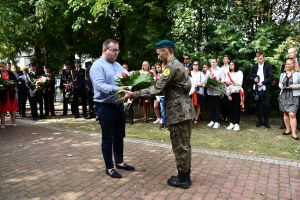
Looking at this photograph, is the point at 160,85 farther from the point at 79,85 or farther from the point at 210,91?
the point at 79,85

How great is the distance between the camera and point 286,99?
8680 millimetres

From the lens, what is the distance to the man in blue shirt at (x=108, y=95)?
5.35 meters

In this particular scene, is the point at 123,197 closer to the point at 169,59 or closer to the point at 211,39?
the point at 169,59

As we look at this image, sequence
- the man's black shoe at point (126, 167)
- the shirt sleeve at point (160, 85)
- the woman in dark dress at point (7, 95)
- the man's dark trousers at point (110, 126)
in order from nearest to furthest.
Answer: the shirt sleeve at point (160, 85) → the man's dark trousers at point (110, 126) → the man's black shoe at point (126, 167) → the woman in dark dress at point (7, 95)

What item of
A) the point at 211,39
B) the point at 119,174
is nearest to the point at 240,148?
the point at 119,174

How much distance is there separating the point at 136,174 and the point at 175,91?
167 centimetres

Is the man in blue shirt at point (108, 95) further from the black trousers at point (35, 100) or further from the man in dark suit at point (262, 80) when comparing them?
the black trousers at point (35, 100)

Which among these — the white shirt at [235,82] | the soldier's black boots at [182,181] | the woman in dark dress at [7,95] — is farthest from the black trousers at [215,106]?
the woman in dark dress at [7,95]

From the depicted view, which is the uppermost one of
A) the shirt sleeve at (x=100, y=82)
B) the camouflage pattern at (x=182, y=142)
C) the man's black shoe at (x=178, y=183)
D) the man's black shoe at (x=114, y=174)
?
the shirt sleeve at (x=100, y=82)

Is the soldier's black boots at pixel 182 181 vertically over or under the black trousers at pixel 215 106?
under

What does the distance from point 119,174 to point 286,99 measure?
16.8ft

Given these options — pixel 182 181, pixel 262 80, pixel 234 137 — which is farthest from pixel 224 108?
pixel 182 181

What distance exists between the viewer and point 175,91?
16.7ft

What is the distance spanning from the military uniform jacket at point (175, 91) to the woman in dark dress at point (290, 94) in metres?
4.43
